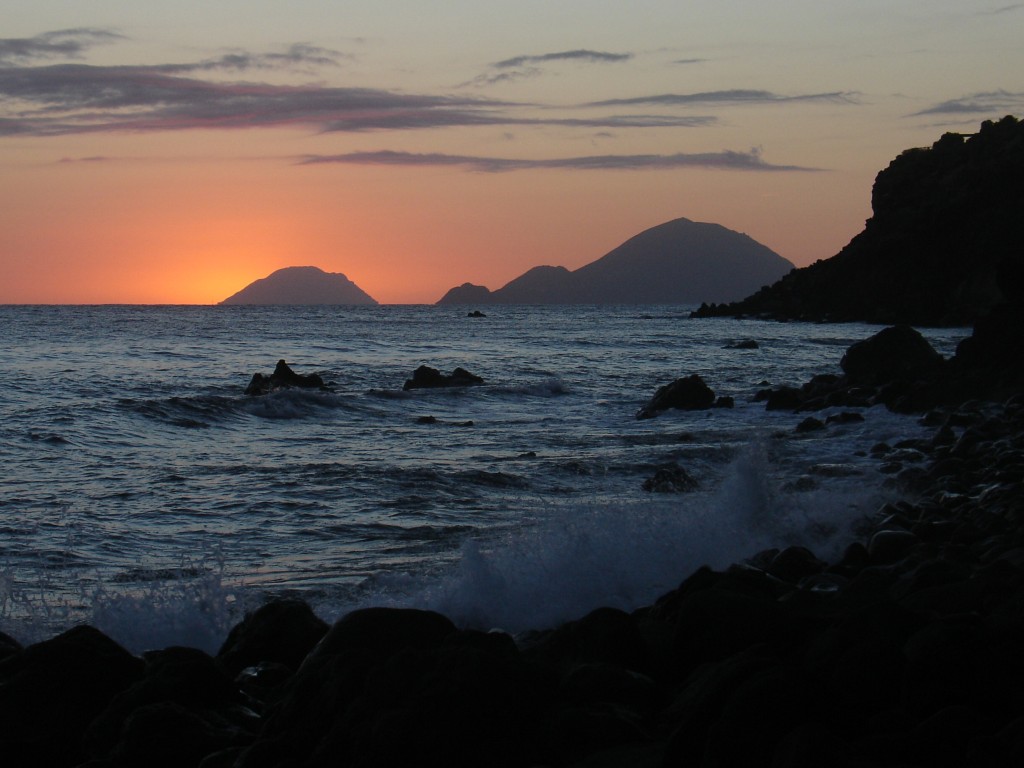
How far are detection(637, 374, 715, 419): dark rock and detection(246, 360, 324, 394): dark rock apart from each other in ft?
29.1

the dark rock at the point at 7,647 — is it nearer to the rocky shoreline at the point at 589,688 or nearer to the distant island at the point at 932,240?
the rocky shoreline at the point at 589,688

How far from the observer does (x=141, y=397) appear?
23797 mm

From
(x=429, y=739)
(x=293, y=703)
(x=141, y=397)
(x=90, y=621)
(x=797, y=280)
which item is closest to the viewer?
(x=429, y=739)

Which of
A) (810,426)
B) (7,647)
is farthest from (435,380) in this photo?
(7,647)

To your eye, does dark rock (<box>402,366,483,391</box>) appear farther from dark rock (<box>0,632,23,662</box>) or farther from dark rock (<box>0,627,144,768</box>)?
dark rock (<box>0,627,144,768</box>)

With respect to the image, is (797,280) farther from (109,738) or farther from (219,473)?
(109,738)

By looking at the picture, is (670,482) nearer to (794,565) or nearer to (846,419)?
(794,565)

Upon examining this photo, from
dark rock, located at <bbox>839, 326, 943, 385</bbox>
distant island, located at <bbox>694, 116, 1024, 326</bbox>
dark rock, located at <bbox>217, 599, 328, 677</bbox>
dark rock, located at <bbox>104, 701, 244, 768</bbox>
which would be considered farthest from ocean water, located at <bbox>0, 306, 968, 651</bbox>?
distant island, located at <bbox>694, 116, 1024, 326</bbox>

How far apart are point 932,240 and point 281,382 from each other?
189 feet

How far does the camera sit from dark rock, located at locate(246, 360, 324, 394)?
82.2 ft

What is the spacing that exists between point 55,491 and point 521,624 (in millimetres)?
7439

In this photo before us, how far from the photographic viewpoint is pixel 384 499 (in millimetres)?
12328

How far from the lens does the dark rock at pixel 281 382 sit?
82.2ft

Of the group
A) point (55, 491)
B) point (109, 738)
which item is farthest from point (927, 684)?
point (55, 491)
